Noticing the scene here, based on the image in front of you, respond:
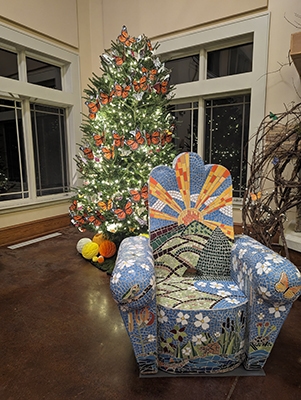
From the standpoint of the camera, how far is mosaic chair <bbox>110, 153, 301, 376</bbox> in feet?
3.71

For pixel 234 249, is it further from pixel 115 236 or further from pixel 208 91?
pixel 208 91

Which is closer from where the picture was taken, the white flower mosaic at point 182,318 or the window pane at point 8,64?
the white flower mosaic at point 182,318

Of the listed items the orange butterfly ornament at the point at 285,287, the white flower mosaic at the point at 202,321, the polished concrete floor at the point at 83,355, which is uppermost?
the orange butterfly ornament at the point at 285,287

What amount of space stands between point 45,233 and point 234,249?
3.16m

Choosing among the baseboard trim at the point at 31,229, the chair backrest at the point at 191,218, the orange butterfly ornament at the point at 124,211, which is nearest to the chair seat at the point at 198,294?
the chair backrest at the point at 191,218

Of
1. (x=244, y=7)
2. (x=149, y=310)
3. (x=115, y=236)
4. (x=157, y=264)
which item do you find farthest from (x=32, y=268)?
(x=244, y=7)

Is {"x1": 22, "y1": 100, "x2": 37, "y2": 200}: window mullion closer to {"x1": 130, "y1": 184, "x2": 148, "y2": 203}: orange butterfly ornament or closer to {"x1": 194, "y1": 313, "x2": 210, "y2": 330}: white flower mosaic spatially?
{"x1": 130, "y1": 184, "x2": 148, "y2": 203}: orange butterfly ornament

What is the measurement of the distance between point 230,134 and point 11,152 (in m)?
3.06

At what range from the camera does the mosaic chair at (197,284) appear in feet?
3.71

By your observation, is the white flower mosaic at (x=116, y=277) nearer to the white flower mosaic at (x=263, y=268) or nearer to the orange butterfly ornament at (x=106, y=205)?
the white flower mosaic at (x=263, y=268)

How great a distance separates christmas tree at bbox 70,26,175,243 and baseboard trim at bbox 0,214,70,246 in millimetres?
1440

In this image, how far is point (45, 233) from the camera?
383 cm

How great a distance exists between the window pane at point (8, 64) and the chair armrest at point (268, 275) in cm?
365

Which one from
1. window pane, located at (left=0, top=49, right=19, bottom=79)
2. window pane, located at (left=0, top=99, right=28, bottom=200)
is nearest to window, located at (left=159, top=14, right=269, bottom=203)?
window pane, located at (left=0, top=49, right=19, bottom=79)
